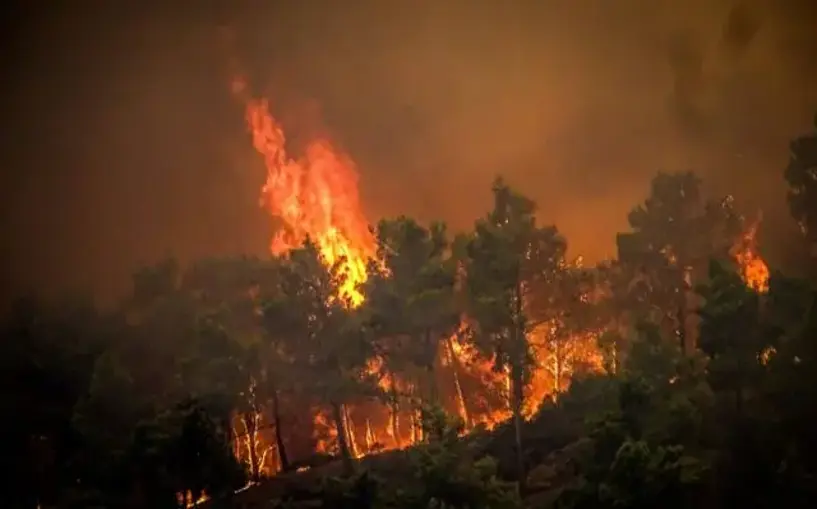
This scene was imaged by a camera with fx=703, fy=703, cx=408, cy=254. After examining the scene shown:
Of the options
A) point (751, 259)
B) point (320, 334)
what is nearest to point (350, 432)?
point (320, 334)

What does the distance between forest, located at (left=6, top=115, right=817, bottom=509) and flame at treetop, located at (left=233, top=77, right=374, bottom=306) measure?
54.0ft

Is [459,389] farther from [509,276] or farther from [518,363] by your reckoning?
[509,276]

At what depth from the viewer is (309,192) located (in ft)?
167

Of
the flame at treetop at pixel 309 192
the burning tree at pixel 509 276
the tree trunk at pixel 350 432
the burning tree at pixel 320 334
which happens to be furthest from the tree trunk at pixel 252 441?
the flame at treetop at pixel 309 192

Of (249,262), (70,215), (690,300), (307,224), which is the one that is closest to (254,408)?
(249,262)

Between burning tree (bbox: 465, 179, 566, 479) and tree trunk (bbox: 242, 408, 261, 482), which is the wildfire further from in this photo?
tree trunk (bbox: 242, 408, 261, 482)

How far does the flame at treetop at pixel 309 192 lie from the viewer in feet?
154

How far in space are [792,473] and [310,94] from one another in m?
47.7

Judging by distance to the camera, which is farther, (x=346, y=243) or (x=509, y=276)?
(x=346, y=243)

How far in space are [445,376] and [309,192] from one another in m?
22.7

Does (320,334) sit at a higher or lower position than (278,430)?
higher

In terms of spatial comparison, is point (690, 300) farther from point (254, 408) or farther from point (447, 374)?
point (254, 408)

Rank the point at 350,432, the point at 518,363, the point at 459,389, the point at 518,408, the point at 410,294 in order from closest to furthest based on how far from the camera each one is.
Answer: the point at 518,363
the point at 518,408
the point at 410,294
the point at 459,389
the point at 350,432

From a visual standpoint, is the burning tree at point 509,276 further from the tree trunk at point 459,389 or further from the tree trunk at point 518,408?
the tree trunk at point 459,389
